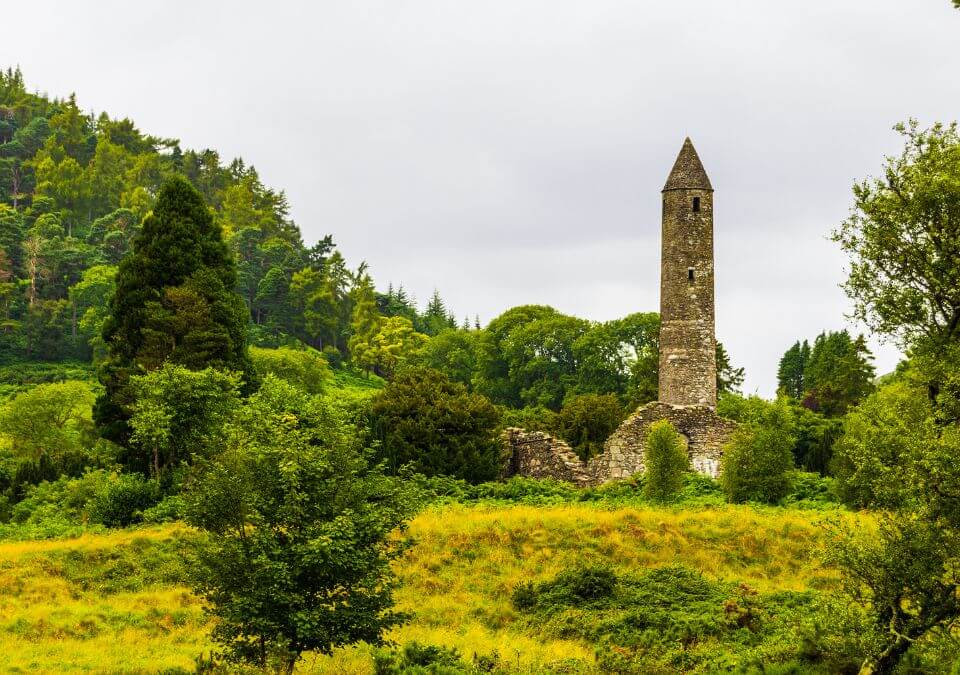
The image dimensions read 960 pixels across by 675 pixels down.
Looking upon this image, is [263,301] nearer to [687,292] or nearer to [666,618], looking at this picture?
[687,292]

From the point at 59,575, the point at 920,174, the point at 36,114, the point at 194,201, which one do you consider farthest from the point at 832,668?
the point at 36,114

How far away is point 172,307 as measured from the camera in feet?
124

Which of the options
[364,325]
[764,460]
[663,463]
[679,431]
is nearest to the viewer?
[764,460]

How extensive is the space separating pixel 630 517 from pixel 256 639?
14015 millimetres

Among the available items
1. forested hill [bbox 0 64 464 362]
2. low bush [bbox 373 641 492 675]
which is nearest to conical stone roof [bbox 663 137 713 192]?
low bush [bbox 373 641 492 675]

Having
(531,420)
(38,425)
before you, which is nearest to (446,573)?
(38,425)

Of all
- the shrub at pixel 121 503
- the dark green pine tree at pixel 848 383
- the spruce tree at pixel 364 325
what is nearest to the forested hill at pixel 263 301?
the spruce tree at pixel 364 325

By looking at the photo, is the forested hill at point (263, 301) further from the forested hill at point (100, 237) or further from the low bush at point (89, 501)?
the low bush at point (89, 501)

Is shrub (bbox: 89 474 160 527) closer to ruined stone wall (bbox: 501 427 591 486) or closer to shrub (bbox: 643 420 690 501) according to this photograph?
ruined stone wall (bbox: 501 427 591 486)

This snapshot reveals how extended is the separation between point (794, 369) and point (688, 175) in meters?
40.5

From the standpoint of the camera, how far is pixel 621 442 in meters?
41.3

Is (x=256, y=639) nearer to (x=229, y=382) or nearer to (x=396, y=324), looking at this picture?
(x=229, y=382)

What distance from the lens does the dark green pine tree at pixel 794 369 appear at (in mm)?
81750

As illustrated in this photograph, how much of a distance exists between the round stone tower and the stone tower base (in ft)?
8.47
